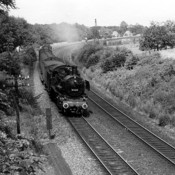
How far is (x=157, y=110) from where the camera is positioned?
20.5 m

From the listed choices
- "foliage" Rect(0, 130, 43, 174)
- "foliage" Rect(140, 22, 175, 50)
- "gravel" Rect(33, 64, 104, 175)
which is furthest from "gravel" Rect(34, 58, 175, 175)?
"foliage" Rect(140, 22, 175, 50)

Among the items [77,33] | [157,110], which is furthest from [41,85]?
[77,33]

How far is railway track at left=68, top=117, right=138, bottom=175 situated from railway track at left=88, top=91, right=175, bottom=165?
82.1 inches

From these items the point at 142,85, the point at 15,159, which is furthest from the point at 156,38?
the point at 15,159

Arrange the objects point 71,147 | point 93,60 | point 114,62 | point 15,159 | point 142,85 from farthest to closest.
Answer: point 93,60 < point 114,62 < point 142,85 < point 71,147 < point 15,159

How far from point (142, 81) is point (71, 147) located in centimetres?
1371

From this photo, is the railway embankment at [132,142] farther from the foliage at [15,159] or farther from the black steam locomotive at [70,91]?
the foliage at [15,159]

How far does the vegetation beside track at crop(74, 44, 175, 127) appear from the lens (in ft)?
68.6

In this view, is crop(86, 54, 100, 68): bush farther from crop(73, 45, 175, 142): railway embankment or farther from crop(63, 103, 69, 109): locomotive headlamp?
crop(63, 103, 69, 109): locomotive headlamp

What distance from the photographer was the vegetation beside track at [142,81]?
20.9m

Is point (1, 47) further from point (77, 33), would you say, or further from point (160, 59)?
point (77, 33)

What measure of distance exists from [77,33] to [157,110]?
133 metres

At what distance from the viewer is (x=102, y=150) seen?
47.0ft

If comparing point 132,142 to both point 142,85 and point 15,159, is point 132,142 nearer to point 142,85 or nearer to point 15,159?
point 142,85
